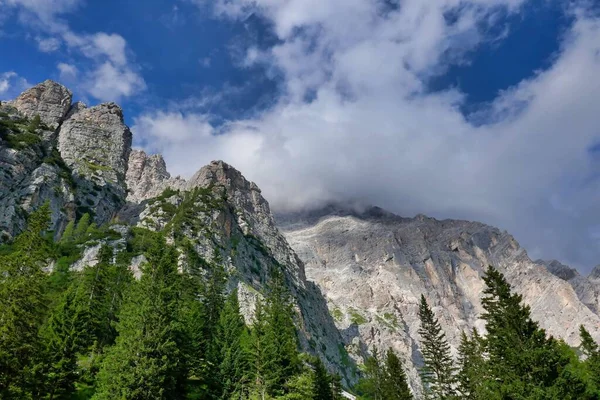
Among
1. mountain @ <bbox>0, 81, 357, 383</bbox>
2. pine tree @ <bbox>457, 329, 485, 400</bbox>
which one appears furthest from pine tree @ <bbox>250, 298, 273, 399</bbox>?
mountain @ <bbox>0, 81, 357, 383</bbox>

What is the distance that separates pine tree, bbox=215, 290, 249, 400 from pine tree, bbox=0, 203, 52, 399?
69.8ft

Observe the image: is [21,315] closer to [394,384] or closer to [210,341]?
[210,341]

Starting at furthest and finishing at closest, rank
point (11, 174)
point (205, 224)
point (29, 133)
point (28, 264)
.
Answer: point (29, 133), point (205, 224), point (11, 174), point (28, 264)

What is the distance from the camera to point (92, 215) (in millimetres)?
149500

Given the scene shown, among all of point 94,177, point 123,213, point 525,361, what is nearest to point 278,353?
point 525,361

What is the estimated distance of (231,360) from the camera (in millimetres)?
54562

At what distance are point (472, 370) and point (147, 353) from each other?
37.5 meters

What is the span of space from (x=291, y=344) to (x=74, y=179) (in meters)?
131

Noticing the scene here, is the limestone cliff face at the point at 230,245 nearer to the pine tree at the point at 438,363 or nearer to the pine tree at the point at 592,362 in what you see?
the pine tree at the point at 438,363

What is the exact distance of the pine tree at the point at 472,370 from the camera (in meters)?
49.3

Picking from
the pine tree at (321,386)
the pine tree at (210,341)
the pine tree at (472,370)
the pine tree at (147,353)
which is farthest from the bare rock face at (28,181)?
the pine tree at (472,370)

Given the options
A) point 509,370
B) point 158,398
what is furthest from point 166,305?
point 509,370

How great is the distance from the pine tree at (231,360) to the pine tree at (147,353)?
5831 millimetres

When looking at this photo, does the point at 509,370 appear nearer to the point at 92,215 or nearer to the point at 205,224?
the point at 205,224
